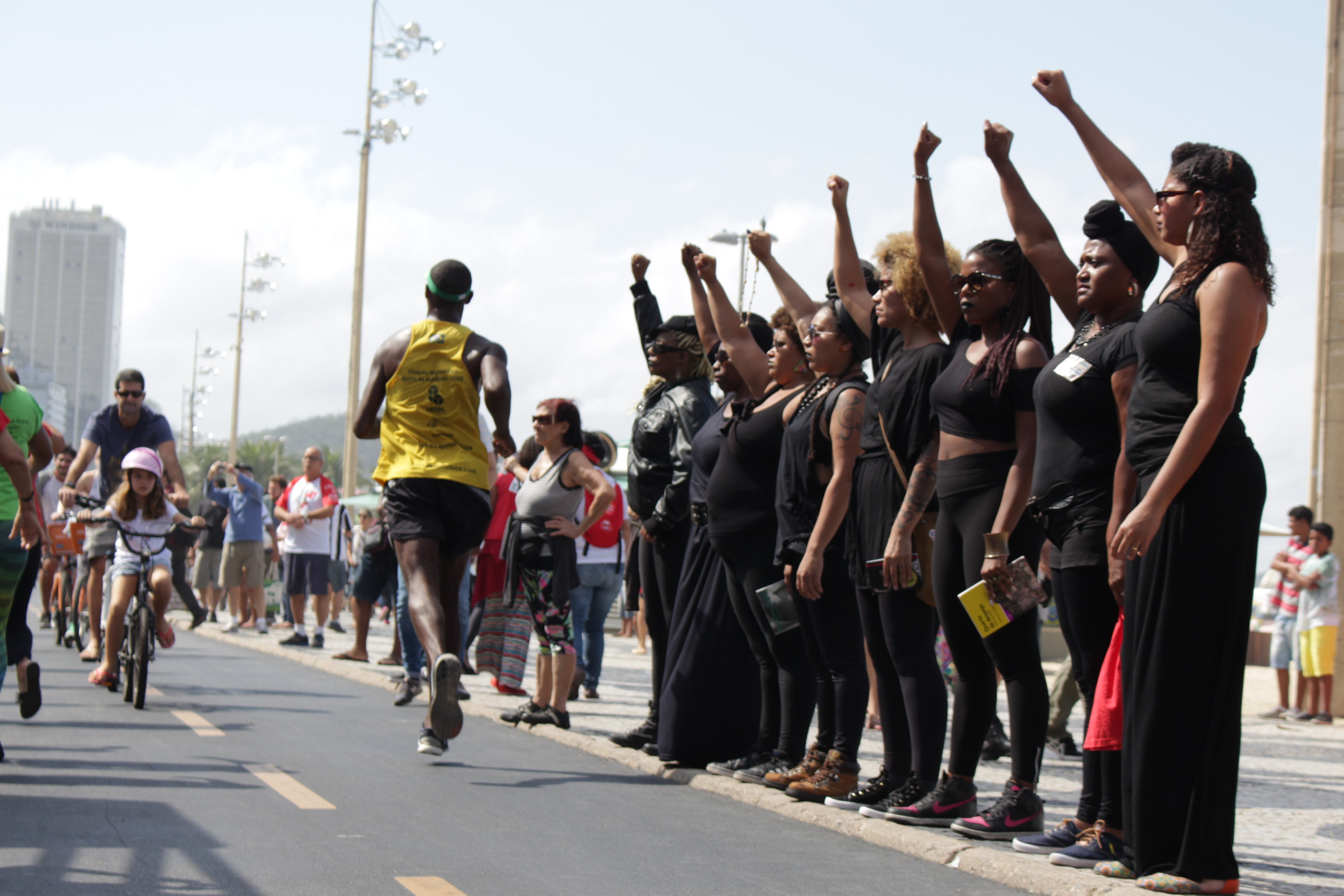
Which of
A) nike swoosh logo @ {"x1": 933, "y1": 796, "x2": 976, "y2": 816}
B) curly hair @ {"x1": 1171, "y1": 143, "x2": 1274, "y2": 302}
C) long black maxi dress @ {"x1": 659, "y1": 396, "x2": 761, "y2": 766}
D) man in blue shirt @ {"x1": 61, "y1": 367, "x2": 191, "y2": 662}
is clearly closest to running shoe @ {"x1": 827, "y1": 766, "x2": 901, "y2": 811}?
nike swoosh logo @ {"x1": 933, "y1": 796, "x2": 976, "y2": 816}

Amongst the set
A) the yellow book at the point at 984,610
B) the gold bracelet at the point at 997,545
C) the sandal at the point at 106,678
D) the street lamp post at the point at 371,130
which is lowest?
the sandal at the point at 106,678

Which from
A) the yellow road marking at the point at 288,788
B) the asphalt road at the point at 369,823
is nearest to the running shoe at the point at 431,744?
the asphalt road at the point at 369,823

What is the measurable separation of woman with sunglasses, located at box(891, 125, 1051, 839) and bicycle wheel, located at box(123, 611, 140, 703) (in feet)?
19.6

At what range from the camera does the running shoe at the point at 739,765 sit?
277 inches

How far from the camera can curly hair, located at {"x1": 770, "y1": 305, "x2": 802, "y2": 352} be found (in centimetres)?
717

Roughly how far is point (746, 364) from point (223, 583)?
1335 centimetres

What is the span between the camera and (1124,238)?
5164 mm

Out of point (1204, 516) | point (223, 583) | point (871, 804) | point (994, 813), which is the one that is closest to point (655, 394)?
point (871, 804)

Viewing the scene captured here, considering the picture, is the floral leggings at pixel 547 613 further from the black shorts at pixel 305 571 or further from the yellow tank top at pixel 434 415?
the black shorts at pixel 305 571

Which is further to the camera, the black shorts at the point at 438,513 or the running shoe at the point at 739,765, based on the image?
the black shorts at the point at 438,513

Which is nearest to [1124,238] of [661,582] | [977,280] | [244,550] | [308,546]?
[977,280]

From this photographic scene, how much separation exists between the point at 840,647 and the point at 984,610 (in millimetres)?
1225

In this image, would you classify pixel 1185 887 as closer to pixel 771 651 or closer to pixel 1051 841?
pixel 1051 841

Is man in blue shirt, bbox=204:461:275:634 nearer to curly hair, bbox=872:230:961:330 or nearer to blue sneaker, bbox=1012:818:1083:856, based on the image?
curly hair, bbox=872:230:961:330
